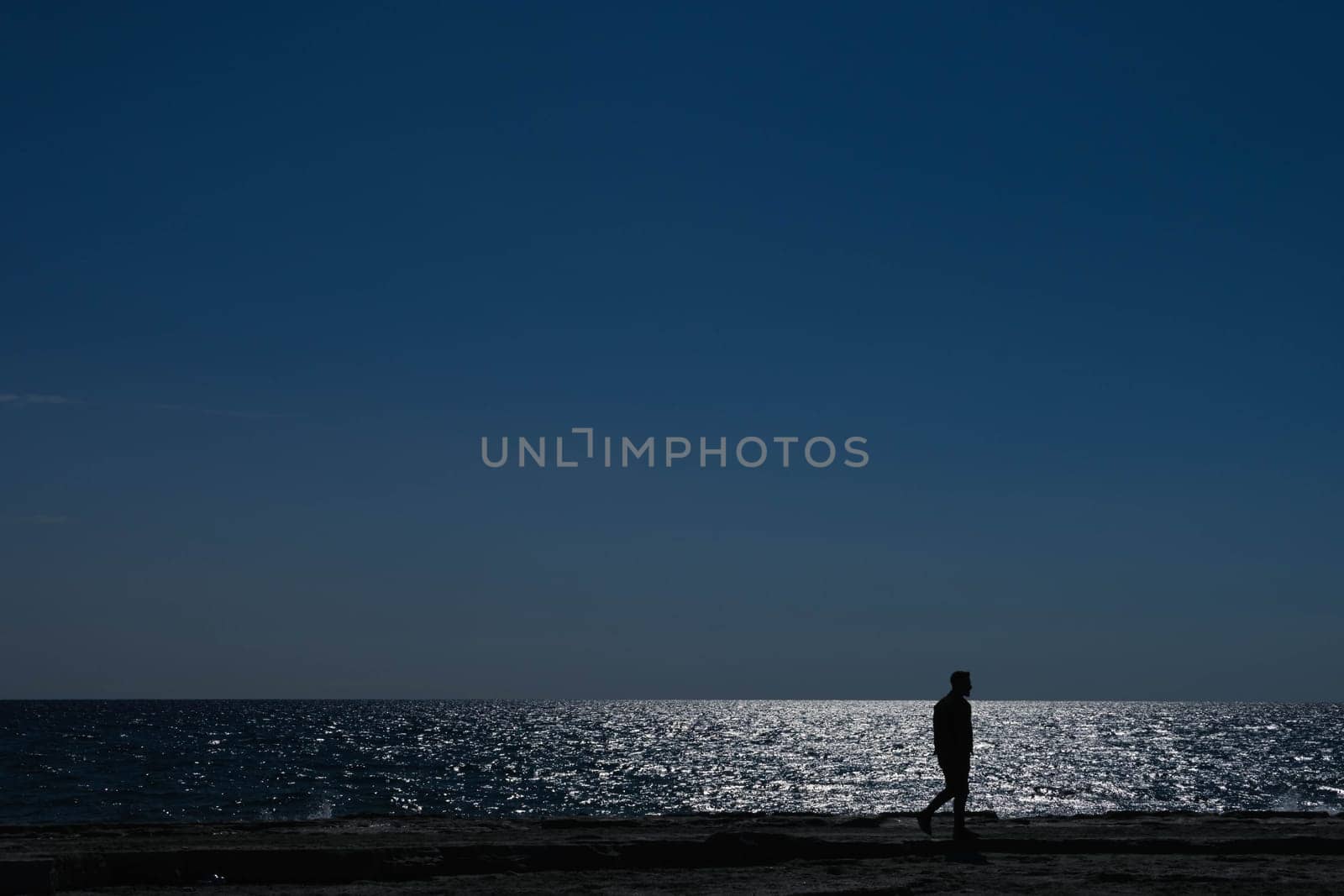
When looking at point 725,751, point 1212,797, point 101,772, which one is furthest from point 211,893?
point 725,751

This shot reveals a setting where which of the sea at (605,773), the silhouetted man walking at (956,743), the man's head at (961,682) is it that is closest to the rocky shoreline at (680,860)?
the silhouetted man walking at (956,743)

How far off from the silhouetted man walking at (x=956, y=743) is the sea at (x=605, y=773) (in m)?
17.1

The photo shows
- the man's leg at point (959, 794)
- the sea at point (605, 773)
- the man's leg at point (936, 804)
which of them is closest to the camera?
the man's leg at point (959, 794)

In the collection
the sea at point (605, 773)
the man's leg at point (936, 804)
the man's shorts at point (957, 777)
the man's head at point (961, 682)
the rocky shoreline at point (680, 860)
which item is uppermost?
the man's head at point (961, 682)

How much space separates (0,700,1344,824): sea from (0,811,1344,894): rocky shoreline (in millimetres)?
16888

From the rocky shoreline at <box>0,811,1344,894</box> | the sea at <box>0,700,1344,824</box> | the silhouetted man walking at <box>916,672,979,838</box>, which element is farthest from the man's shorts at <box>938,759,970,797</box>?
the sea at <box>0,700,1344,824</box>

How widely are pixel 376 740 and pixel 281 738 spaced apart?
7595 millimetres

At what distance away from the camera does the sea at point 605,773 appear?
39500 mm

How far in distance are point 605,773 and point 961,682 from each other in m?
45.1

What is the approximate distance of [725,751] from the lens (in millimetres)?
76688

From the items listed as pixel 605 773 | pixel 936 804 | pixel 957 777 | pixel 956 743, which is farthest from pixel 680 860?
pixel 605 773

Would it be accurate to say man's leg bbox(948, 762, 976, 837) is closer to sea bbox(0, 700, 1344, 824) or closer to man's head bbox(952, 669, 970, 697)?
man's head bbox(952, 669, 970, 697)

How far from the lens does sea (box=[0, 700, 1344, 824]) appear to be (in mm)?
39500

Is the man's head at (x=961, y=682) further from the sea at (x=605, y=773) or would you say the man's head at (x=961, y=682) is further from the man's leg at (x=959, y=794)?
the sea at (x=605, y=773)
